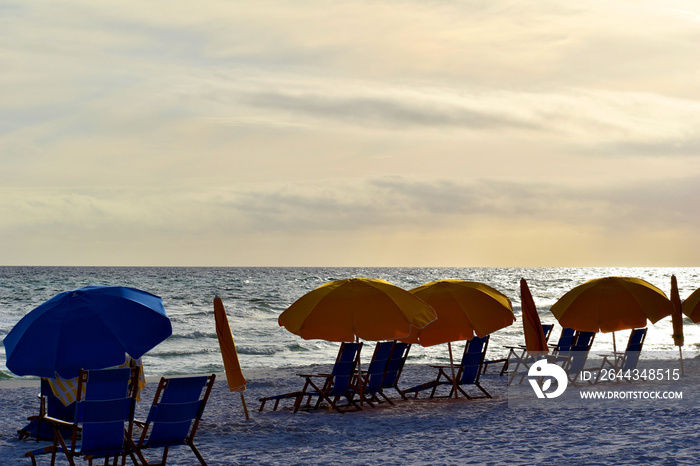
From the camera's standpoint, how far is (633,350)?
12383mm

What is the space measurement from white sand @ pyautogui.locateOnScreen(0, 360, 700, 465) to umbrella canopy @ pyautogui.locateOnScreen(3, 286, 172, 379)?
1013 mm

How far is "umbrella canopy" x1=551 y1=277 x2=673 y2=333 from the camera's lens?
37.4 ft

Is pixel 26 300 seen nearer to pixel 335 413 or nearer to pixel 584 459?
pixel 335 413

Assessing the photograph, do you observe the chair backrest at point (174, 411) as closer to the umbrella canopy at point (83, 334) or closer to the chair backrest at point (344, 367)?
the umbrella canopy at point (83, 334)

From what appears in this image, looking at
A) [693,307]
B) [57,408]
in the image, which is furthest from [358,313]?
[693,307]

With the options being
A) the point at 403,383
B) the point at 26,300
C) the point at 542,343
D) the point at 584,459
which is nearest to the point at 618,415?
the point at 542,343

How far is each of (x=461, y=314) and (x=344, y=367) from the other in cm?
169

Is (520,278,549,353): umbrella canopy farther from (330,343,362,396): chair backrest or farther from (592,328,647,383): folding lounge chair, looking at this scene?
(330,343,362,396): chair backrest

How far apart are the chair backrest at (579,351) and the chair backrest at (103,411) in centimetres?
837

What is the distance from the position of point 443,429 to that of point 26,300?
5008 centimetres

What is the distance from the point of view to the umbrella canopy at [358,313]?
8805 mm

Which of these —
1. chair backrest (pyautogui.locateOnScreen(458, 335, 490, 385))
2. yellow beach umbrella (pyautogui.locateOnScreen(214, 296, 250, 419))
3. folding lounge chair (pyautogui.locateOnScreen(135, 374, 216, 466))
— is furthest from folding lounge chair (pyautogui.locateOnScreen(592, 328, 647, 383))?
folding lounge chair (pyautogui.locateOnScreen(135, 374, 216, 466))

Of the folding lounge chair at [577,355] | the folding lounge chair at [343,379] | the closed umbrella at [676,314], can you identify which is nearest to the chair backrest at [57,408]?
the folding lounge chair at [343,379]

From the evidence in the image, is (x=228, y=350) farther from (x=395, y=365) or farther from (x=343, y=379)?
(x=395, y=365)
